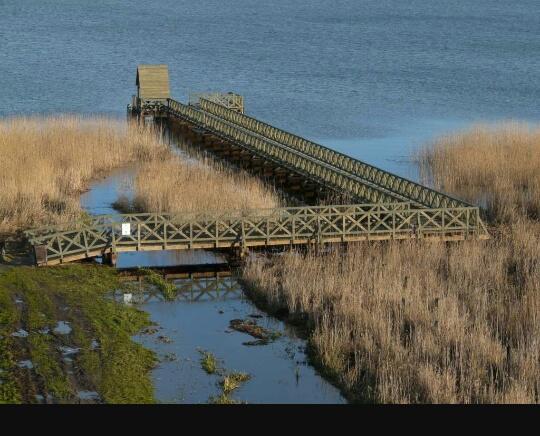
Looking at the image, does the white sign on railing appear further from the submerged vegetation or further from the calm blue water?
the calm blue water

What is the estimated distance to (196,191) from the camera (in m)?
41.3

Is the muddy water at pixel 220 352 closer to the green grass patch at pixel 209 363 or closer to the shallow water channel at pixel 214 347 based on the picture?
the shallow water channel at pixel 214 347

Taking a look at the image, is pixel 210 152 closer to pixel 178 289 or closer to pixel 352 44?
pixel 178 289

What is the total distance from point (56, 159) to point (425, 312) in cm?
2427

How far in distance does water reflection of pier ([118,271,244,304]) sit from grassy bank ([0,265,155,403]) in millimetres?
766

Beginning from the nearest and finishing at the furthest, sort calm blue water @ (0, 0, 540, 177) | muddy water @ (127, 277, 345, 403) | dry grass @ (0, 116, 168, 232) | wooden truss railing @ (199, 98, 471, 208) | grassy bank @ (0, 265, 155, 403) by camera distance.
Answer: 1. grassy bank @ (0, 265, 155, 403)
2. muddy water @ (127, 277, 345, 403)
3. wooden truss railing @ (199, 98, 471, 208)
4. dry grass @ (0, 116, 168, 232)
5. calm blue water @ (0, 0, 540, 177)

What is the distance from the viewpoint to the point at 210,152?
56.1m

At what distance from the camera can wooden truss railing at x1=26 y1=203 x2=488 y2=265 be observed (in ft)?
112

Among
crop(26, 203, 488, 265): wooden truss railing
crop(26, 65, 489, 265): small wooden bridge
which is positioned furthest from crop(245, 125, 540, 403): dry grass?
crop(26, 65, 489, 265): small wooden bridge

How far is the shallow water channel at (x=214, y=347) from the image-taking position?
25078 mm

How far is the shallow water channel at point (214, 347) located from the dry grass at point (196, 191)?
150 inches

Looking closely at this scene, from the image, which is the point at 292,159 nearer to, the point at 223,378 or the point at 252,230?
the point at 252,230
